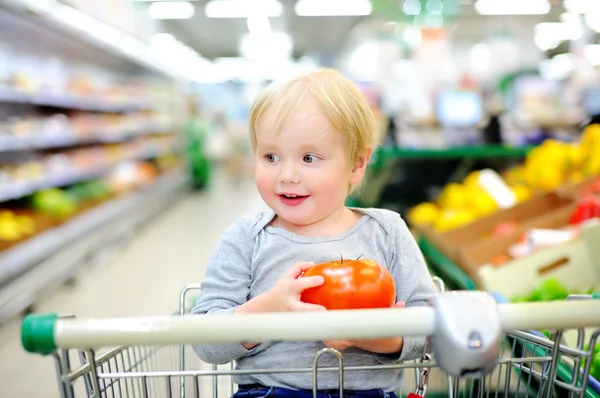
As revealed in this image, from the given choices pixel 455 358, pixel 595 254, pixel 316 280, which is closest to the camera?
pixel 455 358

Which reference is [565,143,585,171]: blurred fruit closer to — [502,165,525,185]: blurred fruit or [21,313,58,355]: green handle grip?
[502,165,525,185]: blurred fruit

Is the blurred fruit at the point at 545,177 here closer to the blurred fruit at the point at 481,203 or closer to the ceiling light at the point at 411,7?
the blurred fruit at the point at 481,203

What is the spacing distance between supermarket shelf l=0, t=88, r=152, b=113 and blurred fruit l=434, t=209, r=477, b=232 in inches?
141

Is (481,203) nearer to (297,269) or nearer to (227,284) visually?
(227,284)

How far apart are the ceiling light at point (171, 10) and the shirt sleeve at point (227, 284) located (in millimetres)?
11855

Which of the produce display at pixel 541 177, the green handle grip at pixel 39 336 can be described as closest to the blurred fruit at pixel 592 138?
the produce display at pixel 541 177

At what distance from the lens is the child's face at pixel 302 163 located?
1276 millimetres

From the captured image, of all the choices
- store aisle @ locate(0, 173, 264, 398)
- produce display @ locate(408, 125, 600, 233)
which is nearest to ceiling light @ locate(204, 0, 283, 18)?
store aisle @ locate(0, 173, 264, 398)

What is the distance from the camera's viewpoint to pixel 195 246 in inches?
272

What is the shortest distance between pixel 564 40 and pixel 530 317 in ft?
61.8

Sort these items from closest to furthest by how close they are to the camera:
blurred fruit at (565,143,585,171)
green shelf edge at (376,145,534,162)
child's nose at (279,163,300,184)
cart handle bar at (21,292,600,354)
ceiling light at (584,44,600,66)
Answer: cart handle bar at (21,292,600,354) < child's nose at (279,163,300,184) < blurred fruit at (565,143,585,171) < green shelf edge at (376,145,534,162) < ceiling light at (584,44,600,66)

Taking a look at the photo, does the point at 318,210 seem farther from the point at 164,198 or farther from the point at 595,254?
the point at 164,198

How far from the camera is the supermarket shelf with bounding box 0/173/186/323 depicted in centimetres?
438

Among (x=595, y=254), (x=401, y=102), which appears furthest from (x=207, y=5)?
(x=595, y=254)
